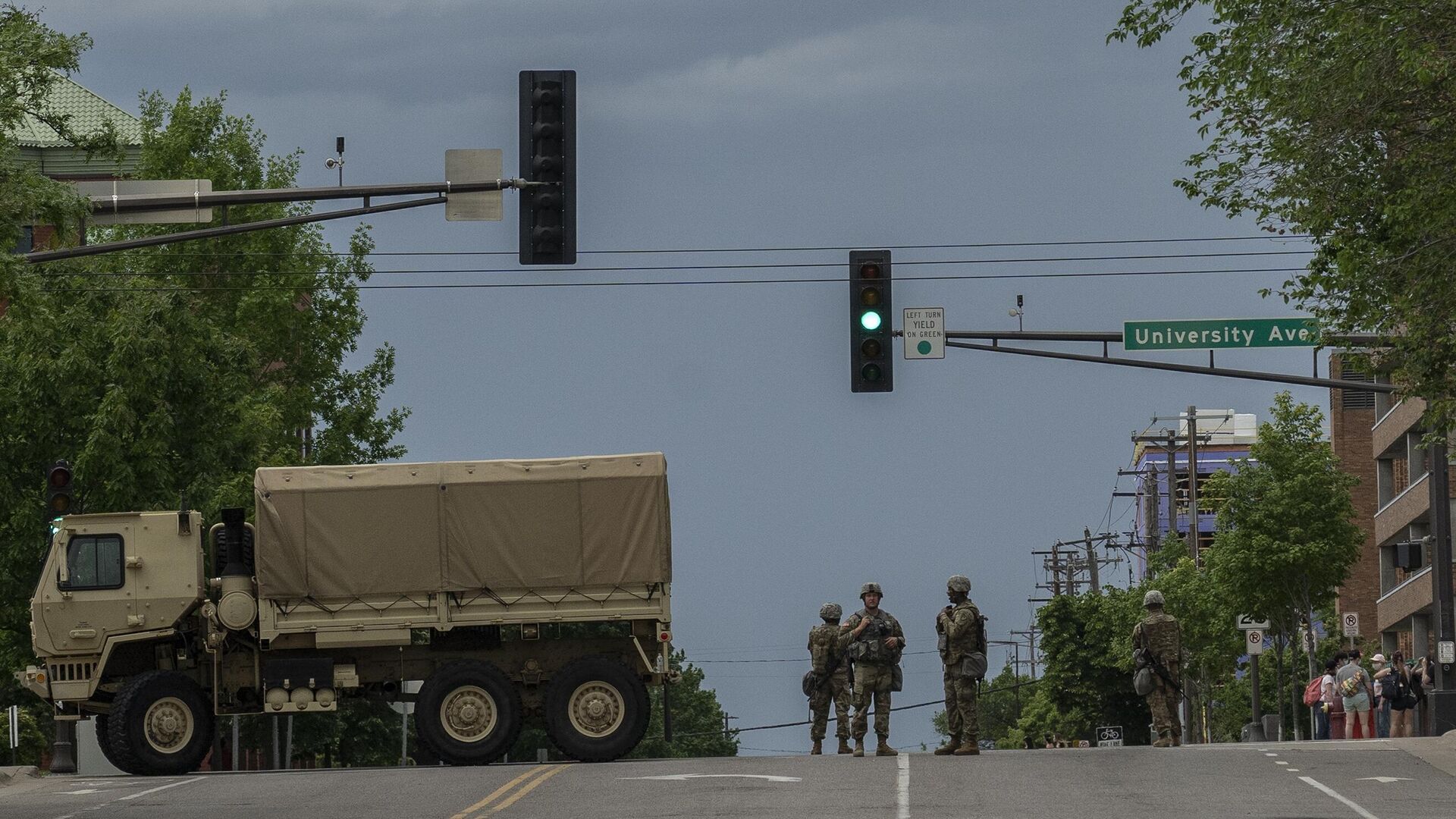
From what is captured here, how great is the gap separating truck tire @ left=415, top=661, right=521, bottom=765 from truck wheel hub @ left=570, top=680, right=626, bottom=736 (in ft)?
2.32

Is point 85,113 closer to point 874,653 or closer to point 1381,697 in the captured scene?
point 1381,697

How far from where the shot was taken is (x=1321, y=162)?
2202 centimetres

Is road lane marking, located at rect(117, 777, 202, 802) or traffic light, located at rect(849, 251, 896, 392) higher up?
traffic light, located at rect(849, 251, 896, 392)

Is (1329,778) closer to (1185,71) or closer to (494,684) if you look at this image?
(1185,71)

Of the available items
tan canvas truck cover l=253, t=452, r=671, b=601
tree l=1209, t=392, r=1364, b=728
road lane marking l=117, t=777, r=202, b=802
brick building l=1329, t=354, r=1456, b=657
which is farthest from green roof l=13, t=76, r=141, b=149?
road lane marking l=117, t=777, r=202, b=802

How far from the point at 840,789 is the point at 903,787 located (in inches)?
22.4

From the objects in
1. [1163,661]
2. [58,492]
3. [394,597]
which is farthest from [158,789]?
[1163,661]

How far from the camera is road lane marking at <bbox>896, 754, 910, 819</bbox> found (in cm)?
1728

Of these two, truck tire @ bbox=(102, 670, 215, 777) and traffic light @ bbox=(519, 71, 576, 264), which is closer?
traffic light @ bbox=(519, 71, 576, 264)

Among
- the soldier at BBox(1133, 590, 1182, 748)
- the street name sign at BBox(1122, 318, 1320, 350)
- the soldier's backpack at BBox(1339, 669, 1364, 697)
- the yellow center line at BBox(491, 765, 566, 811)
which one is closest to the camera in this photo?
the yellow center line at BBox(491, 765, 566, 811)

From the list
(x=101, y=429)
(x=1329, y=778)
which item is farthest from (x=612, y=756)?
(x=101, y=429)

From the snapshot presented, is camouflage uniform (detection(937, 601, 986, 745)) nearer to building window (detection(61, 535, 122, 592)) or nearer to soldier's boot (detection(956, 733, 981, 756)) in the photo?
soldier's boot (detection(956, 733, 981, 756))

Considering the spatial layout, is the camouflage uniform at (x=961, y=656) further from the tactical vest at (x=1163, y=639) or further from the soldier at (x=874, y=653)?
the tactical vest at (x=1163, y=639)

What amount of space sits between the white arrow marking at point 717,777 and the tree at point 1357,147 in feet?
24.4
